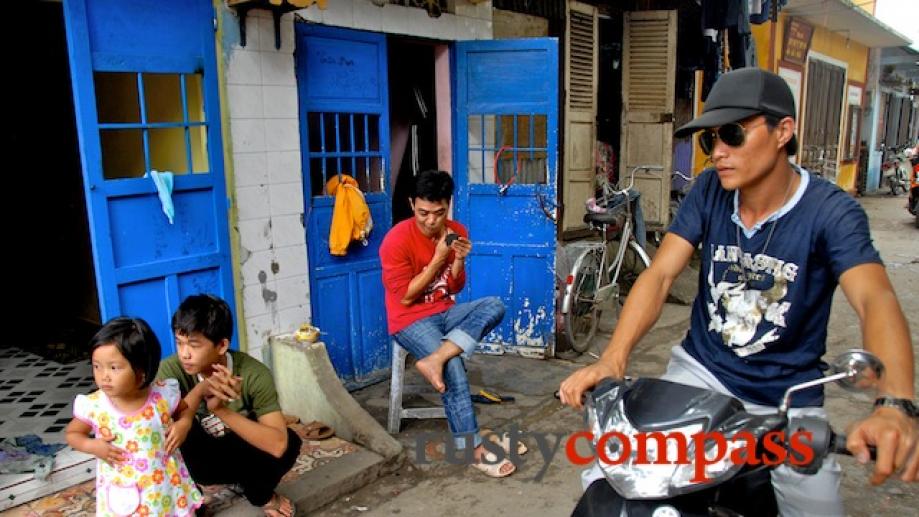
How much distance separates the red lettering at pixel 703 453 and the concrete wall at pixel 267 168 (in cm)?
321

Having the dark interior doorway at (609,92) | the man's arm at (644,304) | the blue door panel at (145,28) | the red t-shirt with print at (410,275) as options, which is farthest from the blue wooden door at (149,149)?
the dark interior doorway at (609,92)

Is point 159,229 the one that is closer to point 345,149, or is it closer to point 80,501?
point 80,501

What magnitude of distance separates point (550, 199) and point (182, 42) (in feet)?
9.05

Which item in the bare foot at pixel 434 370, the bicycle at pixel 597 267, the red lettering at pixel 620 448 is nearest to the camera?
the red lettering at pixel 620 448

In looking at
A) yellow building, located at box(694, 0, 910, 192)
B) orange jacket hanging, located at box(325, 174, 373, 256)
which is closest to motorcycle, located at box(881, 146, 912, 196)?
yellow building, located at box(694, 0, 910, 192)

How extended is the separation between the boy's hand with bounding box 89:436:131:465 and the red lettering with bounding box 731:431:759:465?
6.52 feet

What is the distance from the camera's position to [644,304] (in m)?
2.29

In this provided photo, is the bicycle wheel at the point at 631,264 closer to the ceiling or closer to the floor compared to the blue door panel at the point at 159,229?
closer to the floor

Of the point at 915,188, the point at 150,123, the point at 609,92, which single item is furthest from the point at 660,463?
the point at 915,188

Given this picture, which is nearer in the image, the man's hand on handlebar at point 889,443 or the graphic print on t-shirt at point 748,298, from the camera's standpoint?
the man's hand on handlebar at point 889,443

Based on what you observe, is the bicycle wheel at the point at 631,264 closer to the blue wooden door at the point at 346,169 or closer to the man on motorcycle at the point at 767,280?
the blue wooden door at the point at 346,169

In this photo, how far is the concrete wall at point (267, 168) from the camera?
13.3ft

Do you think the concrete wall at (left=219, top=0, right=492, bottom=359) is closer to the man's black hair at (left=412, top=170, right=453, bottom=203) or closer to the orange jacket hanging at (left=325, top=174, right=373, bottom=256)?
the orange jacket hanging at (left=325, top=174, right=373, bottom=256)

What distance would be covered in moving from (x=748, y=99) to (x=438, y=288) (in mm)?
2339
